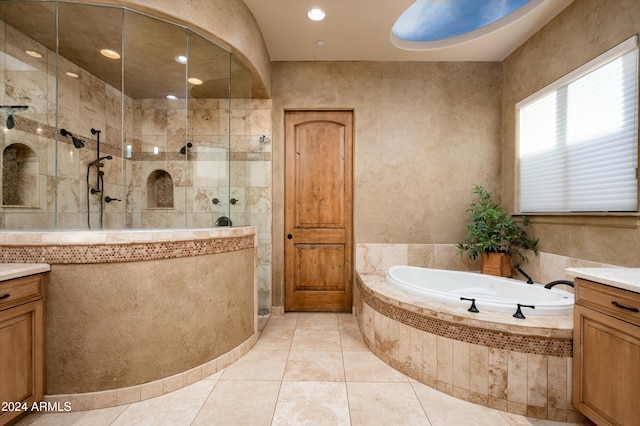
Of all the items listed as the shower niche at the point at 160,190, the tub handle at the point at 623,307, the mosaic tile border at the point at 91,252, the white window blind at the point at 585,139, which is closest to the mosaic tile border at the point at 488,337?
the tub handle at the point at 623,307

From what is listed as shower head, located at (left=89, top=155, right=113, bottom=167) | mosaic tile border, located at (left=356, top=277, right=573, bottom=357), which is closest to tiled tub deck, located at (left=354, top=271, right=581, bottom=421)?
mosaic tile border, located at (left=356, top=277, right=573, bottom=357)

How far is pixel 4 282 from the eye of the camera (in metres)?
1.39

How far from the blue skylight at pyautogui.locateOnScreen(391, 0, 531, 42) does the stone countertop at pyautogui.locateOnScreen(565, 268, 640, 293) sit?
2.39 m

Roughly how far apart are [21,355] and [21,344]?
6 centimetres

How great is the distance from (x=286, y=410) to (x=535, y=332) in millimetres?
1522

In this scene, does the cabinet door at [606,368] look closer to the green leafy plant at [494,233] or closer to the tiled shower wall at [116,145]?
the green leafy plant at [494,233]

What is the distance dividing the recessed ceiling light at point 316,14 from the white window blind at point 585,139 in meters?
2.16

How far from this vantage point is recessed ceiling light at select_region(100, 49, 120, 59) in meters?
2.26

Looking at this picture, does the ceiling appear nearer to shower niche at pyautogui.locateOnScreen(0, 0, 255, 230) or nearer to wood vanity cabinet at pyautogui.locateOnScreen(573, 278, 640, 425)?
shower niche at pyautogui.locateOnScreen(0, 0, 255, 230)

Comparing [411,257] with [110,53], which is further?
[411,257]

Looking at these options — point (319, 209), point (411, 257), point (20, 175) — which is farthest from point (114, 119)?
point (411, 257)

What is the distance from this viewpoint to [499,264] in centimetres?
282

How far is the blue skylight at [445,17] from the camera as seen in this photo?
2.65m

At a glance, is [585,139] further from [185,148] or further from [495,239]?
[185,148]
